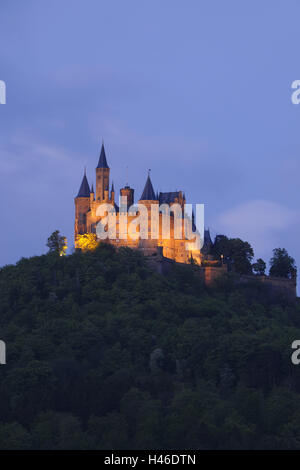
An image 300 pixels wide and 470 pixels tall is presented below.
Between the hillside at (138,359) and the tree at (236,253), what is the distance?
328 cm

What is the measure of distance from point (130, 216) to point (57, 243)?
6.94m

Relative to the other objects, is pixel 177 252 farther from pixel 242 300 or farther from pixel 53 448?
pixel 53 448

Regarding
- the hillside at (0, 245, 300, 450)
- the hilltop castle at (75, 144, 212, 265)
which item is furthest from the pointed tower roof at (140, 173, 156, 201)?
the hillside at (0, 245, 300, 450)

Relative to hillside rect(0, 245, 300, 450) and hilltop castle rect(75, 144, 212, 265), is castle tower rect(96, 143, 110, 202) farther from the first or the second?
hillside rect(0, 245, 300, 450)

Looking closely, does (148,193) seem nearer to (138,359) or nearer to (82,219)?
(82,219)

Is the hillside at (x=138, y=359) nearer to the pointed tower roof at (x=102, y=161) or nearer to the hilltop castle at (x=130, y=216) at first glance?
the hilltop castle at (x=130, y=216)

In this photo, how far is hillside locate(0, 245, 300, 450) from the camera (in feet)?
332

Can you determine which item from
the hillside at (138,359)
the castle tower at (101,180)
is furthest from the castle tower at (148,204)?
the castle tower at (101,180)

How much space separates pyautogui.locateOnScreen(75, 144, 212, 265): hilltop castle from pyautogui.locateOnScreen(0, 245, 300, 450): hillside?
2.69 m

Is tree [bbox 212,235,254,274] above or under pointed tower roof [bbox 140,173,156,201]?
under

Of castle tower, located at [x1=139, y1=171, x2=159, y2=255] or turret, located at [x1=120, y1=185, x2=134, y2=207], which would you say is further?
turret, located at [x1=120, y1=185, x2=134, y2=207]
